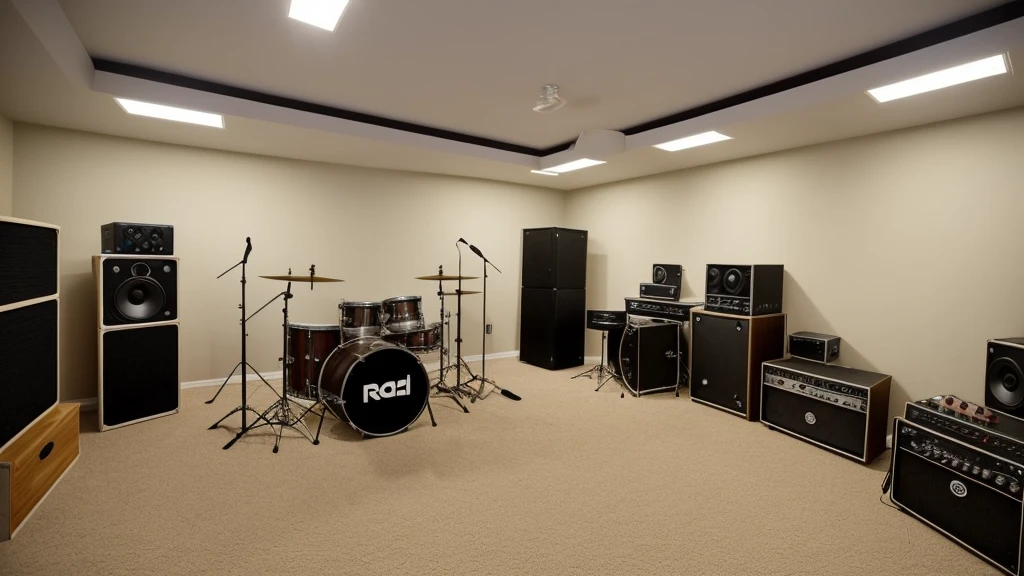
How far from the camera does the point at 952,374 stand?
330 centimetres

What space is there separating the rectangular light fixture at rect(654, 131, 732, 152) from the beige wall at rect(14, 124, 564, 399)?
2.54 m

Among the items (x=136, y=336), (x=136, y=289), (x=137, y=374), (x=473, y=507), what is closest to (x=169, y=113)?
(x=136, y=289)

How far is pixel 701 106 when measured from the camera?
379cm

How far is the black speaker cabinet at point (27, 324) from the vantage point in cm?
181

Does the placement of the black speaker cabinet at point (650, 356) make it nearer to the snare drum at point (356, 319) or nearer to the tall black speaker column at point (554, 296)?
the tall black speaker column at point (554, 296)

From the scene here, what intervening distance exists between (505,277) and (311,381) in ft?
10.2

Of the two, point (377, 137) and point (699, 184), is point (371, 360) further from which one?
point (699, 184)

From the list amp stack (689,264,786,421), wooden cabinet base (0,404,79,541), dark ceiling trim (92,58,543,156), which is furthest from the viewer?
amp stack (689,264,786,421)

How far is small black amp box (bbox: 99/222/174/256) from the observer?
3.49 metres

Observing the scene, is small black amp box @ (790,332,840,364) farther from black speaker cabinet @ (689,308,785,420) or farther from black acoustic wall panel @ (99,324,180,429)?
black acoustic wall panel @ (99,324,180,429)

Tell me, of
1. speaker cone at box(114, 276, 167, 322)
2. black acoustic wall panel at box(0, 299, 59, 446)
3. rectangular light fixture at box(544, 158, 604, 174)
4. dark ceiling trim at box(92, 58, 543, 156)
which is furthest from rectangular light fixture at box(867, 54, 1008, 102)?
speaker cone at box(114, 276, 167, 322)

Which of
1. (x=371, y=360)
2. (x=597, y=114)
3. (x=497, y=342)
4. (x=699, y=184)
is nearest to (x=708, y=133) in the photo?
(x=597, y=114)

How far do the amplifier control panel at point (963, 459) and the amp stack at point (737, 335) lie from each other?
1.41m

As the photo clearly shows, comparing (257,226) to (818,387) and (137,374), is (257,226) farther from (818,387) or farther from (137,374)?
(818,387)
